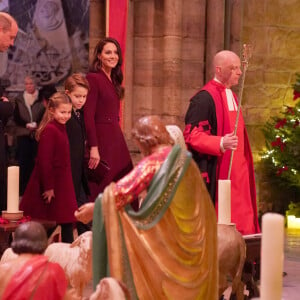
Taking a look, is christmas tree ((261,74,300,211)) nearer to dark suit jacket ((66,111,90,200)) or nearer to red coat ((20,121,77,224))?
dark suit jacket ((66,111,90,200))

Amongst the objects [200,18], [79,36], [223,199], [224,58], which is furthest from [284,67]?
[223,199]

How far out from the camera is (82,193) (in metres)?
7.72

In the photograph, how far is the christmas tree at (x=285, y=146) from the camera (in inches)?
423

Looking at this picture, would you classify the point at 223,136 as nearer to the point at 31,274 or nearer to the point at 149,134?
the point at 149,134

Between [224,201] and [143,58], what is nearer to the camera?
[224,201]

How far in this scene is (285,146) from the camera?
10.8 meters

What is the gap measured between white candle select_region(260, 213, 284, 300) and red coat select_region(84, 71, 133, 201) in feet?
14.6

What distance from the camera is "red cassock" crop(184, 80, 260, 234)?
24.8 ft

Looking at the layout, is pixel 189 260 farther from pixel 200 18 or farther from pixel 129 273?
pixel 200 18

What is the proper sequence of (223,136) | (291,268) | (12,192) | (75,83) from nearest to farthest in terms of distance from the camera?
(12,192) < (75,83) < (223,136) < (291,268)

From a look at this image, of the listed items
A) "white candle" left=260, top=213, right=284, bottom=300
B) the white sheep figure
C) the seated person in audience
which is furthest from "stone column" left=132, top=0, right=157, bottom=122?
"white candle" left=260, top=213, right=284, bottom=300

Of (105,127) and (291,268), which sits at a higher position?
(105,127)

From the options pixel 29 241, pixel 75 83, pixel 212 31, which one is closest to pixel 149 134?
pixel 29 241

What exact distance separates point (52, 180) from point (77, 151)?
496 mm
